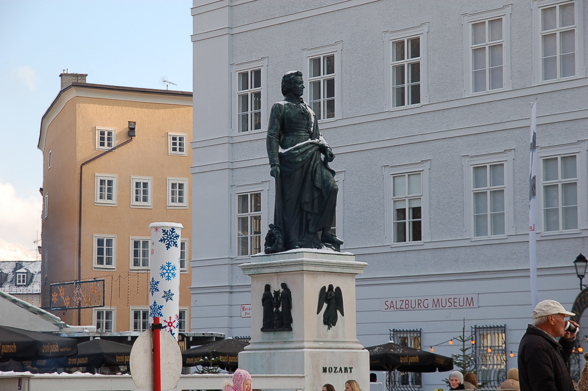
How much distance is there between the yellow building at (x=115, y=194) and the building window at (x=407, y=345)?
68.0 feet

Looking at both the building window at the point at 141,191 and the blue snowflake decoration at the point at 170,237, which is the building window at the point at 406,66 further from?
the building window at the point at 141,191

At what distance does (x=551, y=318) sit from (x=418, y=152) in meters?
22.7

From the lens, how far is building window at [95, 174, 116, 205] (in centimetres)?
5269

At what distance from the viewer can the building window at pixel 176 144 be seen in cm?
5459

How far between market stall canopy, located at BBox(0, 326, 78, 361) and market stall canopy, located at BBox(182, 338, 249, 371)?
10.2ft

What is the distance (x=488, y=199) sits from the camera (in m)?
29.4

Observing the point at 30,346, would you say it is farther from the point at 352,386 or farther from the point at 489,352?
the point at 489,352

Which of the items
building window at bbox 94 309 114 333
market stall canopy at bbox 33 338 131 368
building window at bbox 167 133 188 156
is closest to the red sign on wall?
market stall canopy at bbox 33 338 131 368

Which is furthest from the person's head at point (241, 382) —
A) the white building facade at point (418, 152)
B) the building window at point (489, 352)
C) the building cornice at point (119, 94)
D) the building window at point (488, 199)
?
the building cornice at point (119, 94)

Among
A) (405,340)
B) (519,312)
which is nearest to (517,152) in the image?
(519,312)

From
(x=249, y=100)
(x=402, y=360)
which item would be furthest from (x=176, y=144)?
(x=402, y=360)

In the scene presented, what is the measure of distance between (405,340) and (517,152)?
5703 millimetres

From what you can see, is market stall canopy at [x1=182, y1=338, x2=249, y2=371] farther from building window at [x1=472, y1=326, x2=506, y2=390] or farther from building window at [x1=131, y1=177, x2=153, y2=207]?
building window at [x1=131, y1=177, x2=153, y2=207]

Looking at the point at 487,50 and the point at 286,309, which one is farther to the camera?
the point at 487,50
